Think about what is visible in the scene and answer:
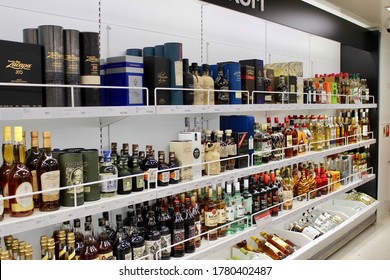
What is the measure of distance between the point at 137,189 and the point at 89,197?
0.30 meters

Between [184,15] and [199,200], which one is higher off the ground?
[184,15]

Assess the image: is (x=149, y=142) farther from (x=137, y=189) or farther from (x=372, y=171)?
(x=372, y=171)

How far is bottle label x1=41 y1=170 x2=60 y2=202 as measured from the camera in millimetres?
1820

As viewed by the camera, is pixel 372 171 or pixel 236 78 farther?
pixel 372 171

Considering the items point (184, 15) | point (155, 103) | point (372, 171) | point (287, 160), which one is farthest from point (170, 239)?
point (372, 171)

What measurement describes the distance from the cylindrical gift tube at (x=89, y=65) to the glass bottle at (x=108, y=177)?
0.31 m

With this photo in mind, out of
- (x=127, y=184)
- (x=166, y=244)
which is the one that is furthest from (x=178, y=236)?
(x=127, y=184)

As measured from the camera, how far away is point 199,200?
295 cm

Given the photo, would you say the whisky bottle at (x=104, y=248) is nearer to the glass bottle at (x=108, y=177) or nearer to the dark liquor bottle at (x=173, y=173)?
the glass bottle at (x=108, y=177)

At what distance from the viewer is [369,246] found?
186 inches

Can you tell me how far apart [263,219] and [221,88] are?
3.58ft

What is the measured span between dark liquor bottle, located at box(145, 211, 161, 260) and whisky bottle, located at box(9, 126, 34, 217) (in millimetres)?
774

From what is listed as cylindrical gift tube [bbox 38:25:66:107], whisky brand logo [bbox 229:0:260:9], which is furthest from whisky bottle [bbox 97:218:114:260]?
whisky brand logo [bbox 229:0:260:9]

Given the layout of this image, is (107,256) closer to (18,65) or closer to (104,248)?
(104,248)
